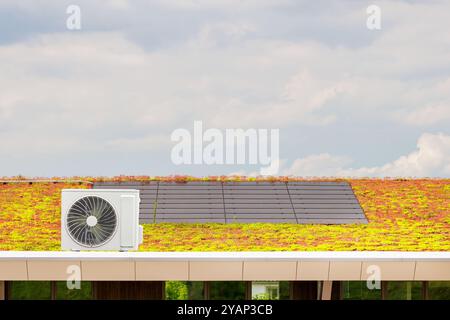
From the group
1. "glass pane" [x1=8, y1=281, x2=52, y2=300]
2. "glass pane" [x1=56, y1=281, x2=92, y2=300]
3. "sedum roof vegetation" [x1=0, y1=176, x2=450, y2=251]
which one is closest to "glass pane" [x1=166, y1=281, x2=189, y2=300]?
"sedum roof vegetation" [x1=0, y1=176, x2=450, y2=251]

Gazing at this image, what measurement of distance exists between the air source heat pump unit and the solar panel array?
5.43 metres

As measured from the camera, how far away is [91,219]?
1289cm

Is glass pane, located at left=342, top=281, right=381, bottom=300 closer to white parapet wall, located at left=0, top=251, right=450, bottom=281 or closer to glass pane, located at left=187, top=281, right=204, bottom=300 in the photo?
white parapet wall, located at left=0, top=251, right=450, bottom=281

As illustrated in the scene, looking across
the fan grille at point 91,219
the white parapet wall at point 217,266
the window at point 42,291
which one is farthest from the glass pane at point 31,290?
the white parapet wall at point 217,266

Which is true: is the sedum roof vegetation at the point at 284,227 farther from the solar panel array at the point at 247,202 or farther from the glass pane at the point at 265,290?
the glass pane at the point at 265,290

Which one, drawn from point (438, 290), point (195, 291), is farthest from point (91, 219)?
point (438, 290)

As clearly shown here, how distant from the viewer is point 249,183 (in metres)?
21.6

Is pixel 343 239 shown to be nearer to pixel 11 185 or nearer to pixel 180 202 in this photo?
pixel 180 202

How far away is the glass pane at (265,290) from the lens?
46.3ft

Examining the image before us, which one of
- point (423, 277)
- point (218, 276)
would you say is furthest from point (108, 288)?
point (423, 277)

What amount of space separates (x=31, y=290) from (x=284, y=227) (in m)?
6.38

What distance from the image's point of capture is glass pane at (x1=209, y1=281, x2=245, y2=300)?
46.2ft
